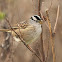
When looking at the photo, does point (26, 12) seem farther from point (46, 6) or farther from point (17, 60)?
point (46, 6)

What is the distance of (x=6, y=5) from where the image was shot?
616 centimetres

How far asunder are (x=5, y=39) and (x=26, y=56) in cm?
153

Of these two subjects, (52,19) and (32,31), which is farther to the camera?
(32,31)

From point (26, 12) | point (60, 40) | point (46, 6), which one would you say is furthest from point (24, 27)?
point (26, 12)

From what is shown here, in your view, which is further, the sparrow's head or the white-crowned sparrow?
the white-crowned sparrow

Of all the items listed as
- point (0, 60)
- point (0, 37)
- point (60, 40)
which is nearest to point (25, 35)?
point (0, 37)

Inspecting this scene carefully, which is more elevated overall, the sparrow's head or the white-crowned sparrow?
the sparrow's head

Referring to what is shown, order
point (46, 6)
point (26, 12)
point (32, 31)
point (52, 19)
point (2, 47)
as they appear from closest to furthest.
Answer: point (52, 19)
point (46, 6)
point (32, 31)
point (2, 47)
point (26, 12)

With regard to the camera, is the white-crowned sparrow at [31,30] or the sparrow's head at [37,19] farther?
the white-crowned sparrow at [31,30]

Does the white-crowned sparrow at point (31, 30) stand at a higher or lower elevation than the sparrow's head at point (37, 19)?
lower

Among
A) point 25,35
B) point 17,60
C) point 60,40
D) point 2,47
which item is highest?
point 25,35

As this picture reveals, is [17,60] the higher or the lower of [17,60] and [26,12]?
the lower

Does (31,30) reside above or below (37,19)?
below

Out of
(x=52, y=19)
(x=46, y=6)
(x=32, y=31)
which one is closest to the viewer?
(x=52, y=19)
